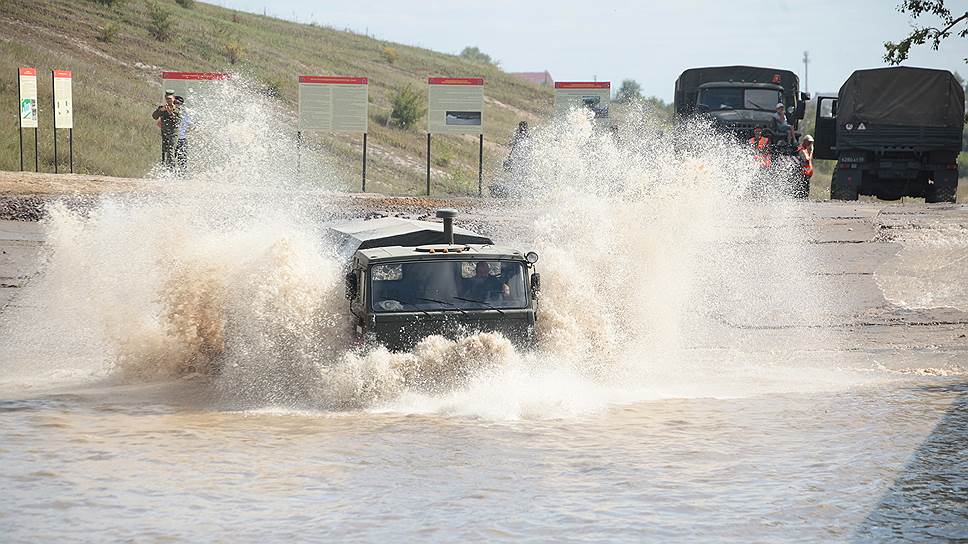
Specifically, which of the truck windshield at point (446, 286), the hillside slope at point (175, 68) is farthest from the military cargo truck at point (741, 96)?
the truck windshield at point (446, 286)

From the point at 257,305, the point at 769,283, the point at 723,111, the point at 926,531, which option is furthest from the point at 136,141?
the point at 926,531

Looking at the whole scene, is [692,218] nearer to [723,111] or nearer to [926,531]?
[926,531]

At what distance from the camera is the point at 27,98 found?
2981 cm

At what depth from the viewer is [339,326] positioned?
13039mm

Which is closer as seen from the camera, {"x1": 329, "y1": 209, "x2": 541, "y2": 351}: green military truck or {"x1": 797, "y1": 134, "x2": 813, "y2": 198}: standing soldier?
{"x1": 329, "y1": 209, "x2": 541, "y2": 351}: green military truck

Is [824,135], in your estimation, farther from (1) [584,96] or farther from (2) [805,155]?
(1) [584,96]

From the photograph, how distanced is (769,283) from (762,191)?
10.8 metres

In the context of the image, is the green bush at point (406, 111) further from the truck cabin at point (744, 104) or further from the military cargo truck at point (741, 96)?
the truck cabin at point (744, 104)

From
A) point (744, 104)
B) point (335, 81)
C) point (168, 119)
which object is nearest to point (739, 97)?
point (744, 104)

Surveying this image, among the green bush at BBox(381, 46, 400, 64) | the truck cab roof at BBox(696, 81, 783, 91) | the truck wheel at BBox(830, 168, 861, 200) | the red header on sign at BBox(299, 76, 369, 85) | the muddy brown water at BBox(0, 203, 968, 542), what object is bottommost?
the muddy brown water at BBox(0, 203, 968, 542)

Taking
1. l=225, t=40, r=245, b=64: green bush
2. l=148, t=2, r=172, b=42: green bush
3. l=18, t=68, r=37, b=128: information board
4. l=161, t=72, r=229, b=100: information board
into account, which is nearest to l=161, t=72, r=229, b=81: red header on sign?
l=161, t=72, r=229, b=100: information board

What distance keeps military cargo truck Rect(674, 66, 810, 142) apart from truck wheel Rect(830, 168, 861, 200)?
1.69 meters

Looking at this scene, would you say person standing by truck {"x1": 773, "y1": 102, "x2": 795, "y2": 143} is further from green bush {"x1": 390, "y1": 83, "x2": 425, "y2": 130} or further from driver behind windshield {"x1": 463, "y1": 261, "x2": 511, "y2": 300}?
green bush {"x1": 390, "y1": 83, "x2": 425, "y2": 130}

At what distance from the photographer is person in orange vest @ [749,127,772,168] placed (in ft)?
99.7
